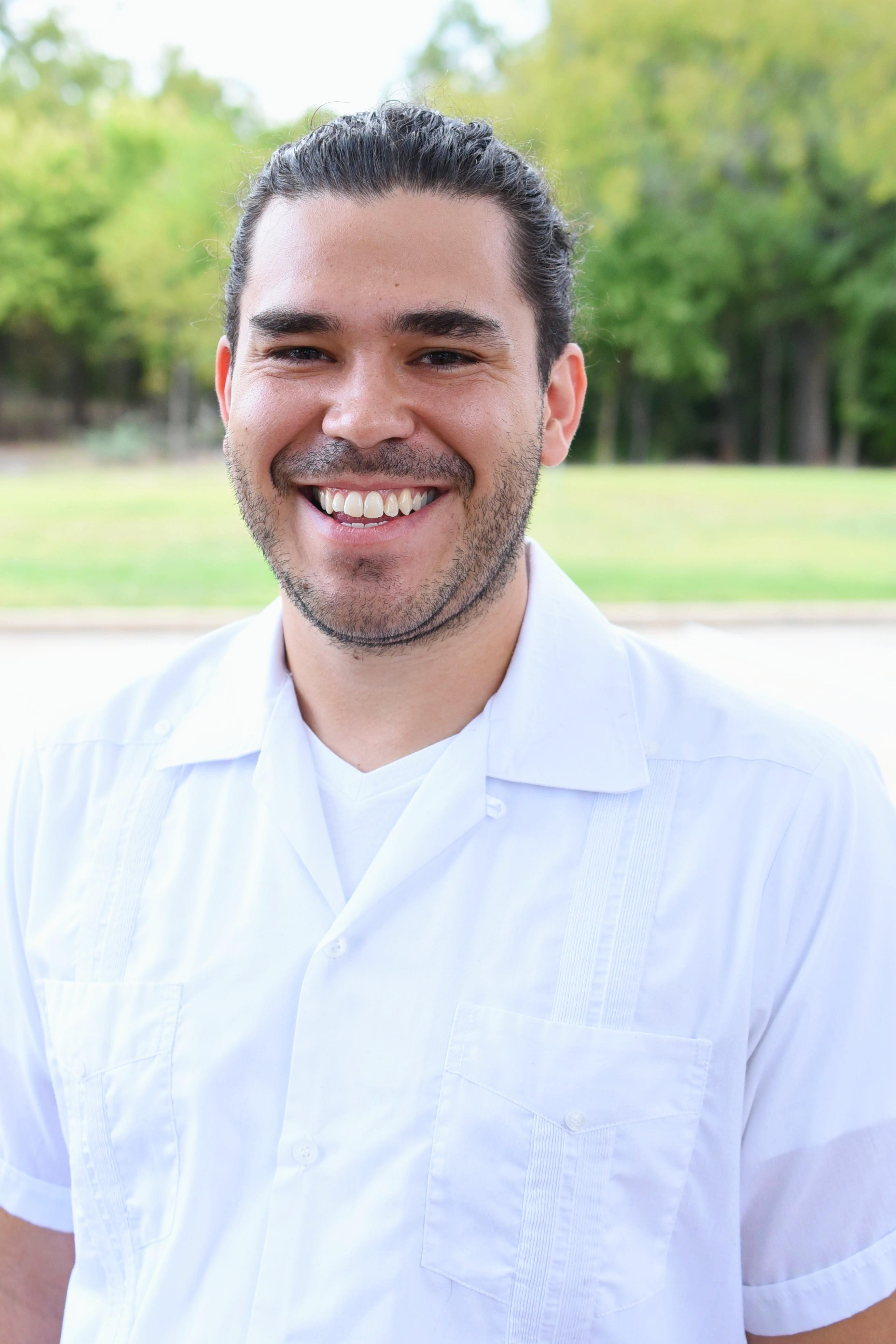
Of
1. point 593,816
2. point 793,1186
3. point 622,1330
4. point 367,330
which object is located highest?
point 367,330

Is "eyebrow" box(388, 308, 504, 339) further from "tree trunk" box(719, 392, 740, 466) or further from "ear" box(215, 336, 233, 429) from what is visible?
"tree trunk" box(719, 392, 740, 466)

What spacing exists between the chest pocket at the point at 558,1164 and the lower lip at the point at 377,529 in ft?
1.80

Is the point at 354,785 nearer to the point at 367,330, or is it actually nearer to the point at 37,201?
the point at 367,330

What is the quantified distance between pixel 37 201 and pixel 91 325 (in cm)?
341

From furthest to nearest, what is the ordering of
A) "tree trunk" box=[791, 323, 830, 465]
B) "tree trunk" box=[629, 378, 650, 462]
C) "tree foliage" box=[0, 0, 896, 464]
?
"tree trunk" box=[629, 378, 650, 462] < "tree trunk" box=[791, 323, 830, 465] < "tree foliage" box=[0, 0, 896, 464]

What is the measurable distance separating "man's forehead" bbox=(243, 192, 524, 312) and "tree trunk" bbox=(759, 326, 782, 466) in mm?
34151

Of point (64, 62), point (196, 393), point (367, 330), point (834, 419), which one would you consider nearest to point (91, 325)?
point (196, 393)

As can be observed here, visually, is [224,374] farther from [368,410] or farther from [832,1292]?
[832,1292]

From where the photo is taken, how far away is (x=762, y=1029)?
1315 millimetres

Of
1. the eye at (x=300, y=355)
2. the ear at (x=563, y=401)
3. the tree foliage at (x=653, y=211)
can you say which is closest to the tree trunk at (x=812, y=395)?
the tree foliage at (x=653, y=211)

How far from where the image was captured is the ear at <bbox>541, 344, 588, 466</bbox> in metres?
1.66

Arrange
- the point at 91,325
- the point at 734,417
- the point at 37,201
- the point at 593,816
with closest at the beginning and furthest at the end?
the point at 593,816
the point at 37,201
the point at 91,325
the point at 734,417

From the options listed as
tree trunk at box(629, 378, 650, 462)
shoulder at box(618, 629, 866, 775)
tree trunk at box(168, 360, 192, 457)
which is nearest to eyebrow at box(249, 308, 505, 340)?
shoulder at box(618, 629, 866, 775)

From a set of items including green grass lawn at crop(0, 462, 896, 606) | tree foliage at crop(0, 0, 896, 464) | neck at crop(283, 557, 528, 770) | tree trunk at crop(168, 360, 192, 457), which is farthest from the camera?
tree trunk at crop(168, 360, 192, 457)
